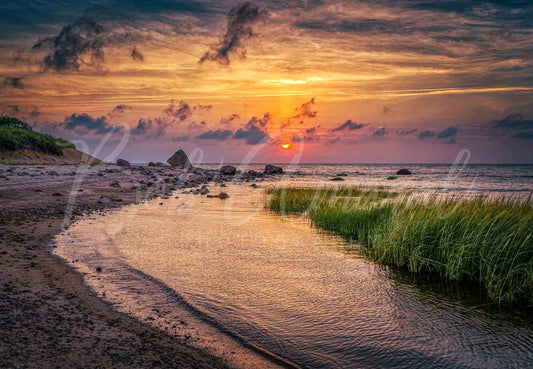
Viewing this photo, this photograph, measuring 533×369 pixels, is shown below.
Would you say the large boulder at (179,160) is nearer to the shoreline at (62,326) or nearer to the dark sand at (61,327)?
the shoreline at (62,326)

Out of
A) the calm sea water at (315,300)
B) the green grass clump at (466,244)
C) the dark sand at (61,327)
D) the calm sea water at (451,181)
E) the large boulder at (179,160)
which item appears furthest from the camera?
the large boulder at (179,160)

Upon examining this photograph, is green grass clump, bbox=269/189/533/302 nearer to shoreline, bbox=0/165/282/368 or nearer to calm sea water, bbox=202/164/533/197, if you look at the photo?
shoreline, bbox=0/165/282/368

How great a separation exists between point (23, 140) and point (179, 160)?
1140 inches

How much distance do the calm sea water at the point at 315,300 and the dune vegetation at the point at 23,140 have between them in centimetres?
2967

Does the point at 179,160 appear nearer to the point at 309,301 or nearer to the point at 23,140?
the point at 23,140

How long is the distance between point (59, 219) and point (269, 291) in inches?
453

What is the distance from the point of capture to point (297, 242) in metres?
13.6

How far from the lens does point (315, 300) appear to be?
25.5 ft

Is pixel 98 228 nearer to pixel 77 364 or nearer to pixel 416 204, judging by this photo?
pixel 77 364

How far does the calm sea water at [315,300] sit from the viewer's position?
18.9 feet

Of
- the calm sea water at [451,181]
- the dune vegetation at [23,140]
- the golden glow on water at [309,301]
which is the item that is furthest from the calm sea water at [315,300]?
the dune vegetation at [23,140]

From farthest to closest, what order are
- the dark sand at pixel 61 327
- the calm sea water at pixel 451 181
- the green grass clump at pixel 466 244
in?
the calm sea water at pixel 451 181 < the green grass clump at pixel 466 244 < the dark sand at pixel 61 327

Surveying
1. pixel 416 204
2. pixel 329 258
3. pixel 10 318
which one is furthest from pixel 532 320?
pixel 10 318

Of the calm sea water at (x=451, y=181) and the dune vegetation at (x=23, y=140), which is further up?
the dune vegetation at (x=23, y=140)
